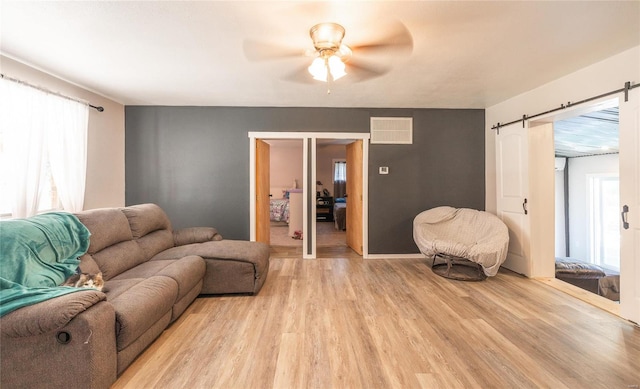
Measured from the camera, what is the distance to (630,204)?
2361 mm

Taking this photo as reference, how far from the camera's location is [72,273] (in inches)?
Result: 78.7

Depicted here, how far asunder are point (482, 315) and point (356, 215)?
2544 mm

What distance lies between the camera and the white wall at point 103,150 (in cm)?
350

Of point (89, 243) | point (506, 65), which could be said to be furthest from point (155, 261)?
point (506, 65)

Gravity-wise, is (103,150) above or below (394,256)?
above

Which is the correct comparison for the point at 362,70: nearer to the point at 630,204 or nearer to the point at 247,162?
the point at 247,162

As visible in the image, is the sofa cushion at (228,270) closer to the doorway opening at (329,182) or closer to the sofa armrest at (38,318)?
the sofa armrest at (38,318)

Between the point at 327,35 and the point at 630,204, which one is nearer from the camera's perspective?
the point at 327,35

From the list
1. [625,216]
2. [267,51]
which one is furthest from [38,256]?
[625,216]

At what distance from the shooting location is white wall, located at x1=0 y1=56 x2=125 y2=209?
11.5 ft

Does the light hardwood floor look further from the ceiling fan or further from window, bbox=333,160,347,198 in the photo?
window, bbox=333,160,347,198

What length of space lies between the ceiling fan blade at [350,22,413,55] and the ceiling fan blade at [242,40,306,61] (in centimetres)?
53

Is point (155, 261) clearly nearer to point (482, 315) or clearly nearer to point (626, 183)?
point (482, 315)

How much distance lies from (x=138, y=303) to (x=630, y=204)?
13.0 feet
